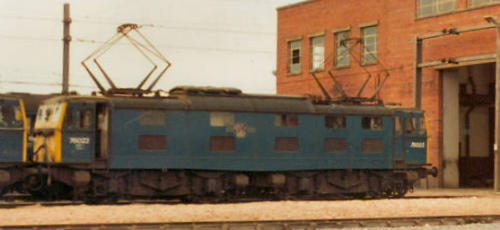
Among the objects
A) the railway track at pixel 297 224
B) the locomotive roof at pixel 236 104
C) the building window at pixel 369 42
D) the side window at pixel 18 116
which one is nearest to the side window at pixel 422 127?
the locomotive roof at pixel 236 104

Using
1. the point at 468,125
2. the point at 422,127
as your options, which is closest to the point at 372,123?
the point at 422,127

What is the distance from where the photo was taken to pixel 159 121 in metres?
23.1

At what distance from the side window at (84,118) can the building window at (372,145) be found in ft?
32.4

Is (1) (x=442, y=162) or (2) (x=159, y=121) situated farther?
(1) (x=442, y=162)

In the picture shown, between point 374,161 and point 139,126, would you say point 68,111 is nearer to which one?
point 139,126

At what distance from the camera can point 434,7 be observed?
3350 centimetres

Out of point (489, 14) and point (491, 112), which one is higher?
point (489, 14)

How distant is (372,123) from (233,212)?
29.2 ft

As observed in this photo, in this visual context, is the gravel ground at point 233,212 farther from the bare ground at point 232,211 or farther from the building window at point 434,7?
the building window at point 434,7

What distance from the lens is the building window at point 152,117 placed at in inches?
900

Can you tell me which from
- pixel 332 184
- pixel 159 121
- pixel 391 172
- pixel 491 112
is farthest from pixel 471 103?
pixel 159 121

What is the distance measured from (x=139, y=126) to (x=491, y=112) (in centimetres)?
→ 2099

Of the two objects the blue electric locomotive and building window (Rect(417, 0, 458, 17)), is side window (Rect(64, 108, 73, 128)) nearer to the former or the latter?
the blue electric locomotive

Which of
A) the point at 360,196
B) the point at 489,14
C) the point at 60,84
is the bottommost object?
the point at 360,196
